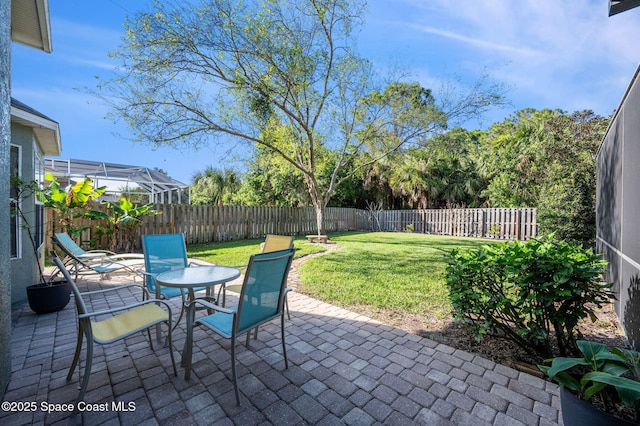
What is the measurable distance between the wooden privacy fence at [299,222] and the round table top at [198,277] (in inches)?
253

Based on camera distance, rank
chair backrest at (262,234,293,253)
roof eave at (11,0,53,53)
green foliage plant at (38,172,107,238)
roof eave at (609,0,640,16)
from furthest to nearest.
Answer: green foliage plant at (38,172,107,238) < chair backrest at (262,234,293,253) < roof eave at (11,0,53,53) < roof eave at (609,0,640,16)

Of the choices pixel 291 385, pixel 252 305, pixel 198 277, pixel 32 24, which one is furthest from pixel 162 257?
pixel 32 24

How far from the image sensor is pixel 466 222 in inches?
582

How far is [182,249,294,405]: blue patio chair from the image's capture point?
1998 mm

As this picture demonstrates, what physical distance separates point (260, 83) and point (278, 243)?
6264mm

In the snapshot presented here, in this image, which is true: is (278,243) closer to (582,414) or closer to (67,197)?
(582,414)

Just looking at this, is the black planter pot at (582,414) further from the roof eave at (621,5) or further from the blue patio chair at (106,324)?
the roof eave at (621,5)

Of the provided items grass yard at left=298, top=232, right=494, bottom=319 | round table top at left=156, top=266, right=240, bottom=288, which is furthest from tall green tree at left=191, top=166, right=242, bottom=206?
round table top at left=156, top=266, right=240, bottom=288

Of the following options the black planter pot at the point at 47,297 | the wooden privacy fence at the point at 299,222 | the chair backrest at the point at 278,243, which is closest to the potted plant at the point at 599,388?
the chair backrest at the point at 278,243

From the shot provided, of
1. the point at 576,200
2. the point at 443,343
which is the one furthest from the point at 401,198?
the point at 443,343

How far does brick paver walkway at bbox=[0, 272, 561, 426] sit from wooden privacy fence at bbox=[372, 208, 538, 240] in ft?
35.3

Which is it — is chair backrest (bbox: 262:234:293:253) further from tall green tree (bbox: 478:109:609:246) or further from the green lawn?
tall green tree (bbox: 478:109:609:246)

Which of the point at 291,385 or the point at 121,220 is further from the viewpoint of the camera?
the point at 121,220

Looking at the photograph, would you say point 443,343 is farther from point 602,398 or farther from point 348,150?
point 348,150
